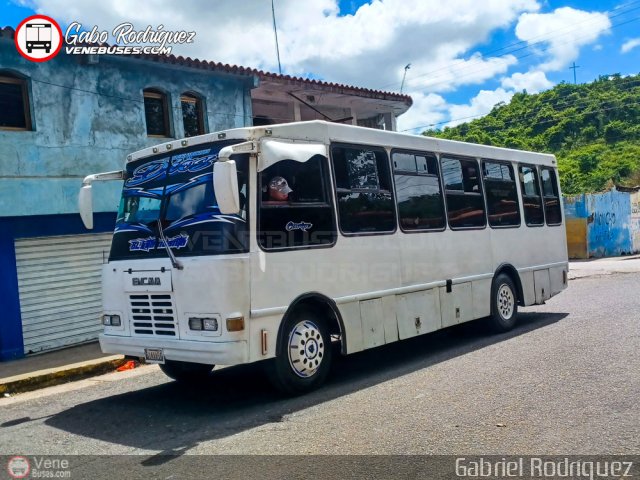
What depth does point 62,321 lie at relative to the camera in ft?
36.8

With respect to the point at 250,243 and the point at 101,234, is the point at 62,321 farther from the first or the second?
the point at 250,243

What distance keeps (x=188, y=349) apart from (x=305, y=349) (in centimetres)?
124

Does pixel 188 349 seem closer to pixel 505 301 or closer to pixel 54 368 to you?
pixel 54 368

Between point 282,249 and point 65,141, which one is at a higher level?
point 65,141

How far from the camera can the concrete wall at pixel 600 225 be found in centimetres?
2558

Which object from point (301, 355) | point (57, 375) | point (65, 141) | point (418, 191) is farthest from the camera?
point (65, 141)

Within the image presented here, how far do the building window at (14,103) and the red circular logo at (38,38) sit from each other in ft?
1.57

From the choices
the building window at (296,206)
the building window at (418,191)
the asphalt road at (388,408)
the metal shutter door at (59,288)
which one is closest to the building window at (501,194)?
the building window at (418,191)

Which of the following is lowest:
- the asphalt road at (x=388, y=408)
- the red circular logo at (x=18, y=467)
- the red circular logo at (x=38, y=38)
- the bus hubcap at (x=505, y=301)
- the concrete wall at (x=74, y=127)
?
the asphalt road at (x=388, y=408)

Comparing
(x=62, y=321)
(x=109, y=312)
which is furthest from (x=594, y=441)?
(x=62, y=321)

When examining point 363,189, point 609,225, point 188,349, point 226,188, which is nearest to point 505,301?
point 363,189

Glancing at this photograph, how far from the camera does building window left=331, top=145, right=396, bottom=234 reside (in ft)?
23.9

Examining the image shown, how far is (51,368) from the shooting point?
30.7ft

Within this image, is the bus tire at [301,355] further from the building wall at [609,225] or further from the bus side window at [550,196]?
the building wall at [609,225]
